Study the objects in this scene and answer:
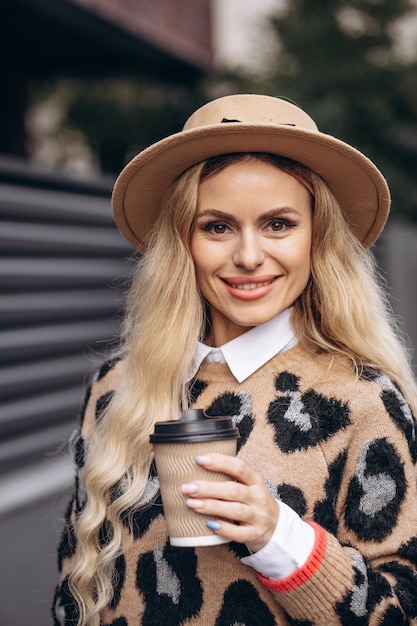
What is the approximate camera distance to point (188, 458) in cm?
155

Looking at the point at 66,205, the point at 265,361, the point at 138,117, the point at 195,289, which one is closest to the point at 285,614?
the point at 265,361

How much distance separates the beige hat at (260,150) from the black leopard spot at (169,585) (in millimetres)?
961

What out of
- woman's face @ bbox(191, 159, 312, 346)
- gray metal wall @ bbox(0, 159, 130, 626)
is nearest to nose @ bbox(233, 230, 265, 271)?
woman's face @ bbox(191, 159, 312, 346)

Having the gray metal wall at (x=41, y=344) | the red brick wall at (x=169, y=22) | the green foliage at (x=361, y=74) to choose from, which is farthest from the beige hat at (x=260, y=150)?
the green foliage at (x=361, y=74)

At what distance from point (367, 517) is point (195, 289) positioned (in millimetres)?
760

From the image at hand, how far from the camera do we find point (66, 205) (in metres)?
4.62

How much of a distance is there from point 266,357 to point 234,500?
1.95ft

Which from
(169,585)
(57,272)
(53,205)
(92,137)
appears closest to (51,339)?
(57,272)

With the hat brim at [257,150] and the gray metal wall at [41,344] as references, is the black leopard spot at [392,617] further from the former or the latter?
the gray metal wall at [41,344]

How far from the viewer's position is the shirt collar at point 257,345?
6.70 ft

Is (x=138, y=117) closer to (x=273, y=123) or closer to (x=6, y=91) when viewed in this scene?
(x=6, y=91)

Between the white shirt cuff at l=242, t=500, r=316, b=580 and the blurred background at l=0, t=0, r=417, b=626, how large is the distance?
3.95 feet

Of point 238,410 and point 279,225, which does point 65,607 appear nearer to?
point 238,410

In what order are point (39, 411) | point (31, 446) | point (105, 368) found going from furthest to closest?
point (39, 411)
point (31, 446)
point (105, 368)
